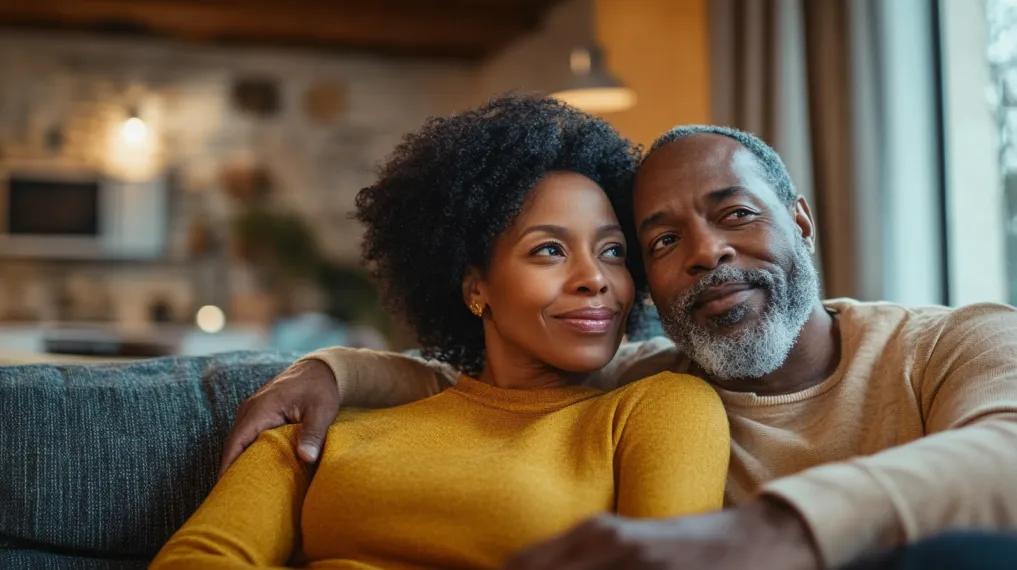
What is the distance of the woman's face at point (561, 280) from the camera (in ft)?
5.28

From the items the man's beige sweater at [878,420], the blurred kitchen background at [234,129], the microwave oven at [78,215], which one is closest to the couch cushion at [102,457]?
the man's beige sweater at [878,420]

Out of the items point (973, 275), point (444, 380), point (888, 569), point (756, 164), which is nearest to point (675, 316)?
point (756, 164)

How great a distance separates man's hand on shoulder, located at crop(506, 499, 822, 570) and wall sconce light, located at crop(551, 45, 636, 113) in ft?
10.9

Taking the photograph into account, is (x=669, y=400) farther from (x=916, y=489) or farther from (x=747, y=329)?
(x=916, y=489)

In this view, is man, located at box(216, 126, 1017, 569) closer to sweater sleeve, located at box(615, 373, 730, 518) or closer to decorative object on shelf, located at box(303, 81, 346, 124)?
sweater sleeve, located at box(615, 373, 730, 518)

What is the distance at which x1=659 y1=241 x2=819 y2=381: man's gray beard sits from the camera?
1.57 meters

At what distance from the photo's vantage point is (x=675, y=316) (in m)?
1.63

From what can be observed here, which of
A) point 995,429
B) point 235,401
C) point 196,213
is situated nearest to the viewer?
point 995,429

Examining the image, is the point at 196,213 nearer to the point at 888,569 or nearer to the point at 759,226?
the point at 759,226

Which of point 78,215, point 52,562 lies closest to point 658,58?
point 52,562

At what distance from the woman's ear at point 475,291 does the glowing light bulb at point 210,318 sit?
5313 millimetres

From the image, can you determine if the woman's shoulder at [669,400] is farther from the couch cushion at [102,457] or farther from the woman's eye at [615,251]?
the couch cushion at [102,457]

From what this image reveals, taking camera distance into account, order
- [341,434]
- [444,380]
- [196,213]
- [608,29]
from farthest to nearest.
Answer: [196,213] < [608,29] < [444,380] < [341,434]

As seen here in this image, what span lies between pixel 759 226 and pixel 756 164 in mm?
123
